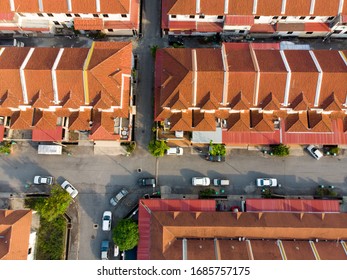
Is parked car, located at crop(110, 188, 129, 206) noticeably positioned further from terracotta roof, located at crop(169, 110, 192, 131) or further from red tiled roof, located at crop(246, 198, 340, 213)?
red tiled roof, located at crop(246, 198, 340, 213)

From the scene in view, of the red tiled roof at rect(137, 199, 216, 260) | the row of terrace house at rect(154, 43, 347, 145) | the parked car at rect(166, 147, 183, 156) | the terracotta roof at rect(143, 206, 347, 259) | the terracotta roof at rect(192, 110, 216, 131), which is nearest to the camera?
the terracotta roof at rect(143, 206, 347, 259)

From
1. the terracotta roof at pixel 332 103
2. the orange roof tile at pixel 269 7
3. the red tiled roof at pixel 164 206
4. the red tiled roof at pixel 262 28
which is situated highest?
the orange roof tile at pixel 269 7

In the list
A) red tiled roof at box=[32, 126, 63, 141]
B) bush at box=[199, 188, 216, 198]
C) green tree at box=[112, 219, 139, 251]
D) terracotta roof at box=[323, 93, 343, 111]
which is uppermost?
terracotta roof at box=[323, 93, 343, 111]

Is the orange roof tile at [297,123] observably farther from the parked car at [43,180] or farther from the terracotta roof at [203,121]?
the parked car at [43,180]

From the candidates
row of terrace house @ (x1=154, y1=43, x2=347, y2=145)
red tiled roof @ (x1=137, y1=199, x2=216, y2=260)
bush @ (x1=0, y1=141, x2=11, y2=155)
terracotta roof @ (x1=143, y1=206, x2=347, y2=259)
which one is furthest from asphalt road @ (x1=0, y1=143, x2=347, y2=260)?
terracotta roof @ (x1=143, y1=206, x2=347, y2=259)

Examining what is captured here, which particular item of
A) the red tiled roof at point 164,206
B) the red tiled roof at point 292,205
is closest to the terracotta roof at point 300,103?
the red tiled roof at point 292,205

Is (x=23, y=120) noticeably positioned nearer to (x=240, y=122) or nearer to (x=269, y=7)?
(x=240, y=122)

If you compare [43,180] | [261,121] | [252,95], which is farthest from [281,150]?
[43,180]
